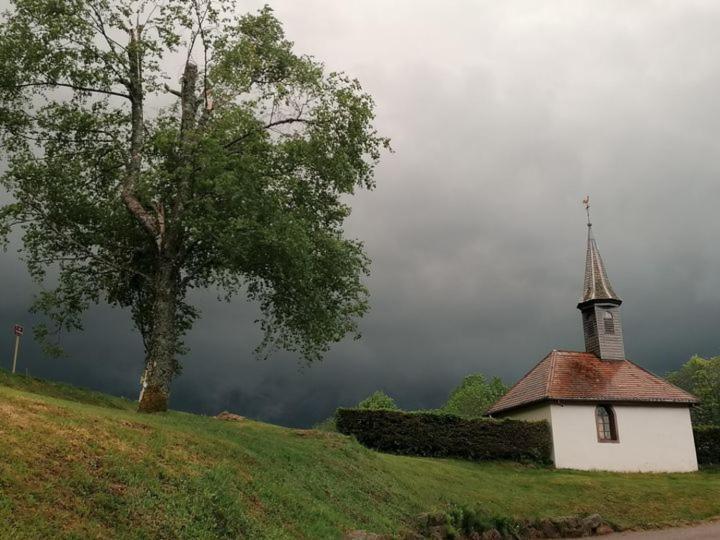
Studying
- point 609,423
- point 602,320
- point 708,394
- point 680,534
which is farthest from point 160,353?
point 708,394

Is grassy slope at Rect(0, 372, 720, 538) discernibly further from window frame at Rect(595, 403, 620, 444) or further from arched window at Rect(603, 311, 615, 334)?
arched window at Rect(603, 311, 615, 334)

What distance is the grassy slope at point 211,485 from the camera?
34.6 ft

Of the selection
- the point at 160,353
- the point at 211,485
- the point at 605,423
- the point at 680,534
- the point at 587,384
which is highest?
the point at 587,384

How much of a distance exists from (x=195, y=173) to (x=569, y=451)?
26214 millimetres

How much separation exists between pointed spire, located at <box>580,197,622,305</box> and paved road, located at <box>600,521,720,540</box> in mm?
21482

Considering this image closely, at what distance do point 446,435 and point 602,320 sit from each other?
15289mm

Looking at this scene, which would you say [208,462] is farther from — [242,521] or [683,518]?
[683,518]

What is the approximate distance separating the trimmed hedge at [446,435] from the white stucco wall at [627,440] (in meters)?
0.99

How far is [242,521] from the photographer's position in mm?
12781

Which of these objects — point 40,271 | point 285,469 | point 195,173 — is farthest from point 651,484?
point 40,271

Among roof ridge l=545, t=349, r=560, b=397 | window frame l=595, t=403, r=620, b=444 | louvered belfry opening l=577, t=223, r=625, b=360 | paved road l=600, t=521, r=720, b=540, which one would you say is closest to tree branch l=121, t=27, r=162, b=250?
paved road l=600, t=521, r=720, b=540

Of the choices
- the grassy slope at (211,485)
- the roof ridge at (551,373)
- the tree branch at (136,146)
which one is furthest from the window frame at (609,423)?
the tree branch at (136,146)

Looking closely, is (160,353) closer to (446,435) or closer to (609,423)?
(446,435)

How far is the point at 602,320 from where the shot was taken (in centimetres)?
4253
